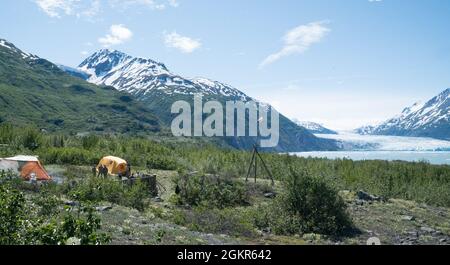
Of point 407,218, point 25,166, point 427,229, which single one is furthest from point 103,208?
point 407,218

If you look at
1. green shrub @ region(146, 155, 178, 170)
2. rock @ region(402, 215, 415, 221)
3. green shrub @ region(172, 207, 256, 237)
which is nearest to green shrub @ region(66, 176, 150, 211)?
green shrub @ region(172, 207, 256, 237)

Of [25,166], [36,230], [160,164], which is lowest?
[36,230]

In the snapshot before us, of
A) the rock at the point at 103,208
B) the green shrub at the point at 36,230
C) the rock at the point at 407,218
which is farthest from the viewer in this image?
the rock at the point at 407,218

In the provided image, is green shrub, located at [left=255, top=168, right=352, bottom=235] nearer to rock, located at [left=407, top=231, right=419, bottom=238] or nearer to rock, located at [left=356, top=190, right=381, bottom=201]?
rock, located at [left=407, top=231, right=419, bottom=238]

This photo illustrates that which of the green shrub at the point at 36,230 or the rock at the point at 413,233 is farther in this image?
the rock at the point at 413,233

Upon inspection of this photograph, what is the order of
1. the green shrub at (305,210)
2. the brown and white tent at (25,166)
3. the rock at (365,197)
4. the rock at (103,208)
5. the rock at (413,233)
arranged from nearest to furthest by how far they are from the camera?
the rock at (103,208) < the green shrub at (305,210) < the rock at (413,233) < the brown and white tent at (25,166) < the rock at (365,197)

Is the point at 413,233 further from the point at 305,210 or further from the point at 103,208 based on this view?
the point at 103,208

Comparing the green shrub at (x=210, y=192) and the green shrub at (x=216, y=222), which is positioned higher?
the green shrub at (x=210, y=192)

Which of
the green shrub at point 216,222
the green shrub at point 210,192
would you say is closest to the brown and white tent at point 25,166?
the green shrub at point 210,192

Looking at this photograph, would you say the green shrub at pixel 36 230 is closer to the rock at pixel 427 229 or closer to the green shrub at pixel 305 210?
the green shrub at pixel 305 210

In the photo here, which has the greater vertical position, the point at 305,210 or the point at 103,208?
the point at 103,208

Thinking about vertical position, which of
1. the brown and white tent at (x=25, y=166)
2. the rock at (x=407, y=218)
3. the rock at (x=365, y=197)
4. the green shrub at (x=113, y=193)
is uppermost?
the brown and white tent at (x=25, y=166)

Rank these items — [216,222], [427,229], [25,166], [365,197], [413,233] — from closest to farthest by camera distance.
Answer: [216,222] < [413,233] < [427,229] < [25,166] < [365,197]

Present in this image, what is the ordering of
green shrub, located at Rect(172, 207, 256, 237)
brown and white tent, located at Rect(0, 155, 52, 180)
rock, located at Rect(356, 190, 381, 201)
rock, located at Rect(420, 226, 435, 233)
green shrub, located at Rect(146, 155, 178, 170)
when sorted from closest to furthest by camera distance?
green shrub, located at Rect(172, 207, 256, 237)
rock, located at Rect(420, 226, 435, 233)
brown and white tent, located at Rect(0, 155, 52, 180)
rock, located at Rect(356, 190, 381, 201)
green shrub, located at Rect(146, 155, 178, 170)
